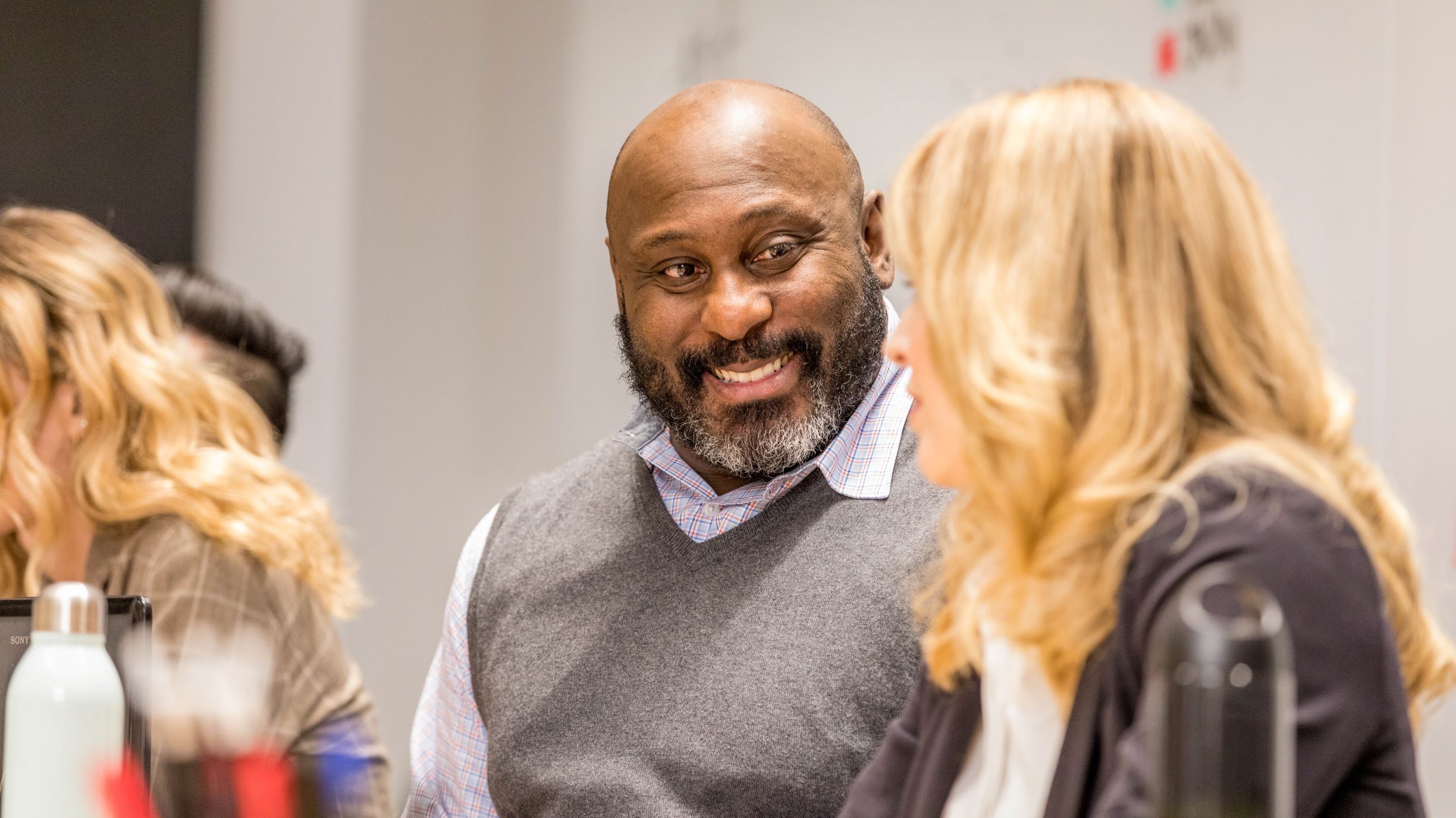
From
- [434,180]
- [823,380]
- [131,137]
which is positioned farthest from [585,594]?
[131,137]

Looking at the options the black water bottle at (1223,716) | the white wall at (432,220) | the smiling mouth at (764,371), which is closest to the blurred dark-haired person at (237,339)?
the white wall at (432,220)

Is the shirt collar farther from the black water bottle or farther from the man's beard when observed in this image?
the black water bottle

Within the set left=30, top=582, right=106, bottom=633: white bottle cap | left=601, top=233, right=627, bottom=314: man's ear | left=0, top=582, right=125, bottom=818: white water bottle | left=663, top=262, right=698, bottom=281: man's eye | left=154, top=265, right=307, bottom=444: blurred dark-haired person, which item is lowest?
left=154, top=265, right=307, bottom=444: blurred dark-haired person

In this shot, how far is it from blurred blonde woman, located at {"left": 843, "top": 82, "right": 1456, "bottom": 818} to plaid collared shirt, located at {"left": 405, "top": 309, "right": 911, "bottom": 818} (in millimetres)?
554

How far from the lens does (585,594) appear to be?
63.6 inches

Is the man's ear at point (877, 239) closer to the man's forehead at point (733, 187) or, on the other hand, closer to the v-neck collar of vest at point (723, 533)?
the man's forehead at point (733, 187)

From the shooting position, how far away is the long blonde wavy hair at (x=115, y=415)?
6.09 feet

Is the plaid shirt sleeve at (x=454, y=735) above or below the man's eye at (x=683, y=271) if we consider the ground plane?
below

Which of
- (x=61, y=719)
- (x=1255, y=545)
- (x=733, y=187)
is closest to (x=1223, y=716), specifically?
(x=1255, y=545)

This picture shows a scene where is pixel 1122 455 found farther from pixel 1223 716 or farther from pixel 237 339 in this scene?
pixel 237 339

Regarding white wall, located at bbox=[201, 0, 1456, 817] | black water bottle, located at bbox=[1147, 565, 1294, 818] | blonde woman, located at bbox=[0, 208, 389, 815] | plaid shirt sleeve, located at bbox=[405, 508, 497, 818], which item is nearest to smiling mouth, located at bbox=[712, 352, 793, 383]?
plaid shirt sleeve, located at bbox=[405, 508, 497, 818]

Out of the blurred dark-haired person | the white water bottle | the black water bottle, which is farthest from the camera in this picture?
the blurred dark-haired person

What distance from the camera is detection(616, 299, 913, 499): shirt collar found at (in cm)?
156

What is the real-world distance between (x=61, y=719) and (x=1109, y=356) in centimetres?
72
